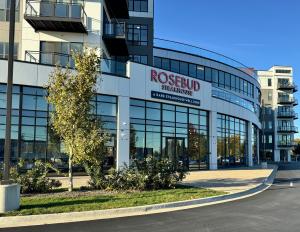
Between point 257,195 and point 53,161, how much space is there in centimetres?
1222

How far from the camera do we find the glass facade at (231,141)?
126 feet

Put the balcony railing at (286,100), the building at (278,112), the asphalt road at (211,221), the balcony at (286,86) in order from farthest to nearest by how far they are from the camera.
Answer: the balcony at (286,86), the balcony railing at (286,100), the building at (278,112), the asphalt road at (211,221)

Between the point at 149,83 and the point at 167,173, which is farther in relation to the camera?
the point at 149,83

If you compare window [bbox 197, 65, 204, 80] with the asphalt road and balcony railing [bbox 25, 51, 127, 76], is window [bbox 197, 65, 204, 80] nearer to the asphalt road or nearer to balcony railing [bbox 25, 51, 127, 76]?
balcony railing [bbox 25, 51, 127, 76]

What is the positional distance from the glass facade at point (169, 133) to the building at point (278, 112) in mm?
54802

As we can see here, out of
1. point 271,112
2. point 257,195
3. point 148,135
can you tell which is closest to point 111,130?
point 148,135

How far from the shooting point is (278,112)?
88.0 m

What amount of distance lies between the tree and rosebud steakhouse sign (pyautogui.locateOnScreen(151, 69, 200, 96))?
42.7 ft

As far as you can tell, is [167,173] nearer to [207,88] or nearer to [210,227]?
[210,227]

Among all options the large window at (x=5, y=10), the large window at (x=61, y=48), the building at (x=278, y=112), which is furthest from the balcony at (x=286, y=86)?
the large window at (x=5, y=10)

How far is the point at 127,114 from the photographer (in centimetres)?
2719

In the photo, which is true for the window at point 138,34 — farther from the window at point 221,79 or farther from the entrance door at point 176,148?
the window at point 221,79

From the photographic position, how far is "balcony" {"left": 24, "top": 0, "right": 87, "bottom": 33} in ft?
84.3

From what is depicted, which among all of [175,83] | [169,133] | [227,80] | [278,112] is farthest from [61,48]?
[278,112]
